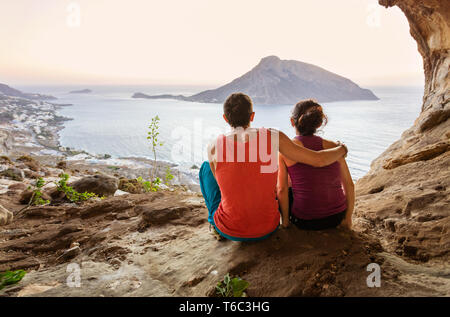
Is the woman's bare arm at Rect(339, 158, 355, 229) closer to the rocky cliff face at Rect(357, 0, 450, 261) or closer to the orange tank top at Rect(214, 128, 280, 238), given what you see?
the rocky cliff face at Rect(357, 0, 450, 261)

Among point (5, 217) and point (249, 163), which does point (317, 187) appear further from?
point (5, 217)

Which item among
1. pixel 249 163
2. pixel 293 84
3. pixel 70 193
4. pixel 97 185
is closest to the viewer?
pixel 249 163

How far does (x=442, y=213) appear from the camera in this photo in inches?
91.5

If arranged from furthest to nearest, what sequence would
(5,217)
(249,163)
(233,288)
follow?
(5,217) < (249,163) < (233,288)

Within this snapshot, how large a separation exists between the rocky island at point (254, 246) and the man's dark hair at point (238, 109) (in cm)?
105

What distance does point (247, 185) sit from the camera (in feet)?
6.62

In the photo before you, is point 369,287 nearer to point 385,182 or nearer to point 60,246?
point 385,182

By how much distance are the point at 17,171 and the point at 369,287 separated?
29.6 ft

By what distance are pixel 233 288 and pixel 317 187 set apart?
3.51 ft

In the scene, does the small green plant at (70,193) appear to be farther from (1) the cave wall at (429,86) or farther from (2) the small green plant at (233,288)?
(1) the cave wall at (429,86)

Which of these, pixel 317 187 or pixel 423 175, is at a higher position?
pixel 317 187

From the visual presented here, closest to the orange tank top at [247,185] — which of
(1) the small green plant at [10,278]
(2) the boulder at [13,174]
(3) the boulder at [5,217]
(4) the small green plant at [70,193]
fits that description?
(1) the small green plant at [10,278]

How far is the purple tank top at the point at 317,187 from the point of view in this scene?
215 centimetres

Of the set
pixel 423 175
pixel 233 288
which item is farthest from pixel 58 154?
pixel 423 175
